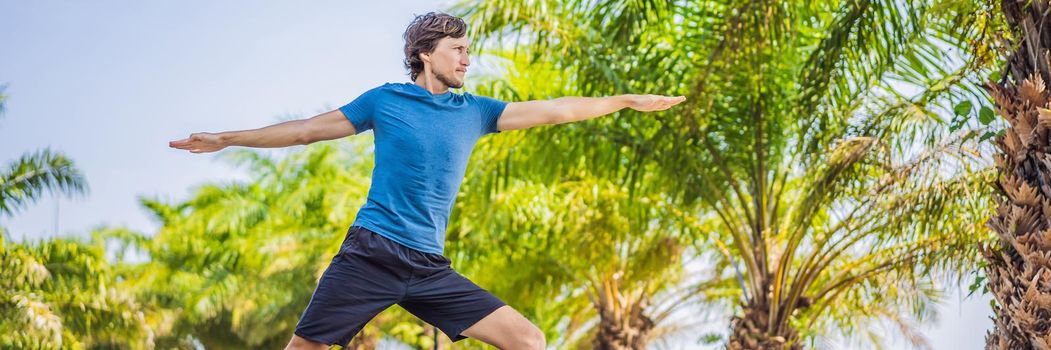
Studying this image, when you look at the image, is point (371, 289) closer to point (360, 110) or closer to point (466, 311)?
point (466, 311)

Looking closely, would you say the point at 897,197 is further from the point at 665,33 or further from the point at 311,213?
the point at 311,213

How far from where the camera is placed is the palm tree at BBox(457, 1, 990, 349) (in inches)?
332

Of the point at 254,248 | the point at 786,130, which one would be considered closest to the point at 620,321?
the point at 786,130

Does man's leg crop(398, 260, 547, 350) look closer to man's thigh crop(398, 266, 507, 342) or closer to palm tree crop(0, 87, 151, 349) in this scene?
man's thigh crop(398, 266, 507, 342)

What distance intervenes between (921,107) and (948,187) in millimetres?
821

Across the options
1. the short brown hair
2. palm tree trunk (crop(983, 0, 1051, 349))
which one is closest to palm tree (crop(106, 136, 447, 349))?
palm tree trunk (crop(983, 0, 1051, 349))

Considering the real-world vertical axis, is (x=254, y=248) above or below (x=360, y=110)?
below

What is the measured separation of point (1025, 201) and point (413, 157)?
3.47m

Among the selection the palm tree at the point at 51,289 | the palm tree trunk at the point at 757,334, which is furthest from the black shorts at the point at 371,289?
the palm tree at the point at 51,289

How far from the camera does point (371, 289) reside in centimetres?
362

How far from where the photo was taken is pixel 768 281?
10.4 metres

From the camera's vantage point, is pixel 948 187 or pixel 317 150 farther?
pixel 317 150

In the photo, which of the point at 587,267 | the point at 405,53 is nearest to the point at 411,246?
the point at 405,53

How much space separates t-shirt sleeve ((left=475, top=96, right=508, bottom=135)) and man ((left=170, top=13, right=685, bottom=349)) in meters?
0.02
